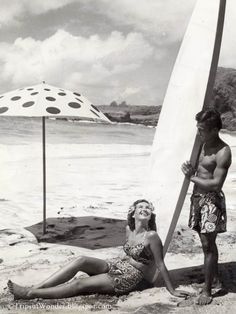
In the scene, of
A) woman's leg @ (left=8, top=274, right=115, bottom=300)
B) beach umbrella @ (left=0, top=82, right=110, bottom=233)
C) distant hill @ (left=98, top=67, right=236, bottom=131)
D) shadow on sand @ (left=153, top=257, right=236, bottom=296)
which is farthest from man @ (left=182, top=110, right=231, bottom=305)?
distant hill @ (left=98, top=67, right=236, bottom=131)

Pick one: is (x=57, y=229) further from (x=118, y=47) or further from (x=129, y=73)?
(x=129, y=73)

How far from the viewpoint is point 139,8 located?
875cm

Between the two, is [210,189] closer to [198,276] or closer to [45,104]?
[198,276]

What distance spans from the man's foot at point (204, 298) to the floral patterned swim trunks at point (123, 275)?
1.55ft

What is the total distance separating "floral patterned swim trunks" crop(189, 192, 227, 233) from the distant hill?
11886 millimetres

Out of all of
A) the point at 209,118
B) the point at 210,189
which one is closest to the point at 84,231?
the point at 210,189

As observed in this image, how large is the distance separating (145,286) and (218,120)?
1.42m

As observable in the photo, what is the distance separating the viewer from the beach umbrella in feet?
16.8

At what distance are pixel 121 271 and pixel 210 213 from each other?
31.5 inches

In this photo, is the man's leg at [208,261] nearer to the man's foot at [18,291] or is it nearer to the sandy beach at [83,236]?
the sandy beach at [83,236]

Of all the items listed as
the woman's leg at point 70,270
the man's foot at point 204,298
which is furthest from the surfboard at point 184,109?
the woman's leg at point 70,270

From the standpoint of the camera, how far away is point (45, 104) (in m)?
5.22

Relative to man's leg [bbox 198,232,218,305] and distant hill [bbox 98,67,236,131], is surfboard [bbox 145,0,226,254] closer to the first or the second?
man's leg [bbox 198,232,218,305]

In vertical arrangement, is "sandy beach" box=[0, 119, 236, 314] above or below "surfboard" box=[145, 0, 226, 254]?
below
